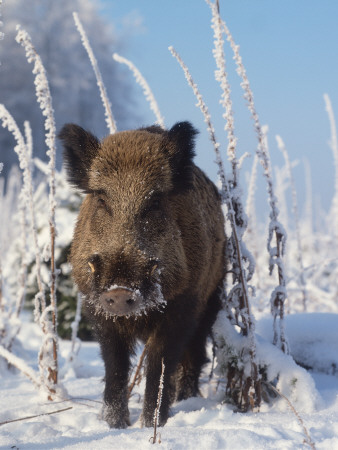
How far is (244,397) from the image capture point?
3.25m

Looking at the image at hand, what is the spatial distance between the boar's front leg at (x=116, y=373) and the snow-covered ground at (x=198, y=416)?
4.1 inches

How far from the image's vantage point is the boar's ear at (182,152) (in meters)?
2.94

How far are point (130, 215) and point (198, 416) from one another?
1249 millimetres

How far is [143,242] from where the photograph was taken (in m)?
2.52

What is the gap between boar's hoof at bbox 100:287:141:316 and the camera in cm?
224

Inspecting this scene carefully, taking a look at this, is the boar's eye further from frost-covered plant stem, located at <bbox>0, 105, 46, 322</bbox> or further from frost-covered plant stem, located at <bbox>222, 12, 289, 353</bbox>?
frost-covered plant stem, located at <bbox>222, 12, 289, 353</bbox>

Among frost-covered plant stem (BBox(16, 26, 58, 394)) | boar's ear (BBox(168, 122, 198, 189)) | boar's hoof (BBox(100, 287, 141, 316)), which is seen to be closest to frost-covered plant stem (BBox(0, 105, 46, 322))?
frost-covered plant stem (BBox(16, 26, 58, 394))

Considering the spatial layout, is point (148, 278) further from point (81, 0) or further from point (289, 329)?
point (81, 0)

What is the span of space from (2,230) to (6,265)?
158cm

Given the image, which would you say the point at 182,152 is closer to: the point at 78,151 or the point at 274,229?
the point at 78,151

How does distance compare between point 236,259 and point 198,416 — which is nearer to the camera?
point 198,416

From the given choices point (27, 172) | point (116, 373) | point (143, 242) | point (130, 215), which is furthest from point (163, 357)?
point (27, 172)

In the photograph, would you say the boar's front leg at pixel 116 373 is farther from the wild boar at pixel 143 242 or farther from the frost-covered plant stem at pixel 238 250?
the frost-covered plant stem at pixel 238 250

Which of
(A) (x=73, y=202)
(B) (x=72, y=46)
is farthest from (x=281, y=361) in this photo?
(B) (x=72, y=46)
